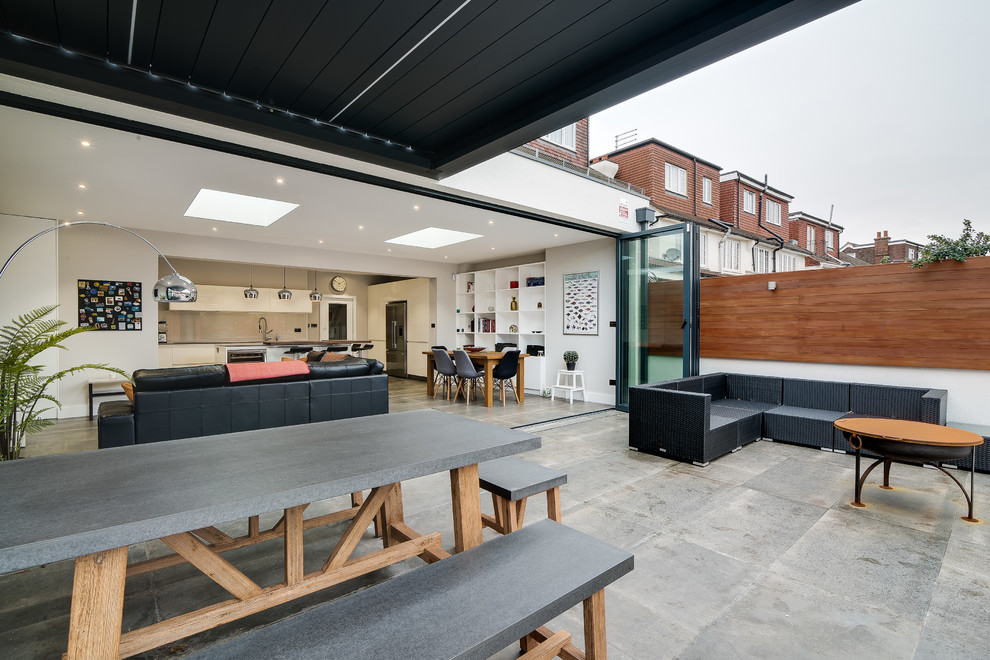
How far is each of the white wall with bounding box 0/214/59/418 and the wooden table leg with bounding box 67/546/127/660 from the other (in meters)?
5.99

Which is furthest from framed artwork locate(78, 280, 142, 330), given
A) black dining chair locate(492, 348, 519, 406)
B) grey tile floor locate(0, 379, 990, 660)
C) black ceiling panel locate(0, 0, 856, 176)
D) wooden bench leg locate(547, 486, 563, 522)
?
wooden bench leg locate(547, 486, 563, 522)

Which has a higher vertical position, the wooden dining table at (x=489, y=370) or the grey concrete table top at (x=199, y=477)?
the grey concrete table top at (x=199, y=477)

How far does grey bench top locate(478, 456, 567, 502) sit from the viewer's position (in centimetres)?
200

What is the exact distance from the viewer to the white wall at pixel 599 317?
6.76 m

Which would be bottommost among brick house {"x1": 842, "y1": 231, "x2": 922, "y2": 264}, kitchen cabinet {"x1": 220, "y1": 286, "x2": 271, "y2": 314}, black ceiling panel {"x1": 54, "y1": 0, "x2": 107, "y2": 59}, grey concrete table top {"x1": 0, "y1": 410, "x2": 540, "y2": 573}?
grey concrete table top {"x1": 0, "y1": 410, "x2": 540, "y2": 573}

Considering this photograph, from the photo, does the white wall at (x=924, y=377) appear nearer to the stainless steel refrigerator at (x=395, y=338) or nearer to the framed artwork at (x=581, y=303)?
the framed artwork at (x=581, y=303)

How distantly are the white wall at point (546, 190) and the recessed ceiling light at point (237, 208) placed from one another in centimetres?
230

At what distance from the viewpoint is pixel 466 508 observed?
180 centimetres

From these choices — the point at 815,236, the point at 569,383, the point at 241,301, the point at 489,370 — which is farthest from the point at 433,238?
the point at 815,236

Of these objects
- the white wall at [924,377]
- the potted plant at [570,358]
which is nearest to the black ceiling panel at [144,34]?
the potted plant at [570,358]

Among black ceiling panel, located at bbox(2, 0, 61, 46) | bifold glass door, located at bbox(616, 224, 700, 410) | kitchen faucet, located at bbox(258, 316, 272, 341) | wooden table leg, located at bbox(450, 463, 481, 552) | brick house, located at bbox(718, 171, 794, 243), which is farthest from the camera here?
brick house, located at bbox(718, 171, 794, 243)

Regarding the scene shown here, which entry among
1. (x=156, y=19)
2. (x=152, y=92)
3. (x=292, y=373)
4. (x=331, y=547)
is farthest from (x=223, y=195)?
(x=331, y=547)

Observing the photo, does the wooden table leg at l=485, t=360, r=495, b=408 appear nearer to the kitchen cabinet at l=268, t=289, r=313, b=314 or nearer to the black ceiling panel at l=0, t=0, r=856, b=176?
the black ceiling panel at l=0, t=0, r=856, b=176

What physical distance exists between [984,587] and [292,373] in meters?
5.05
